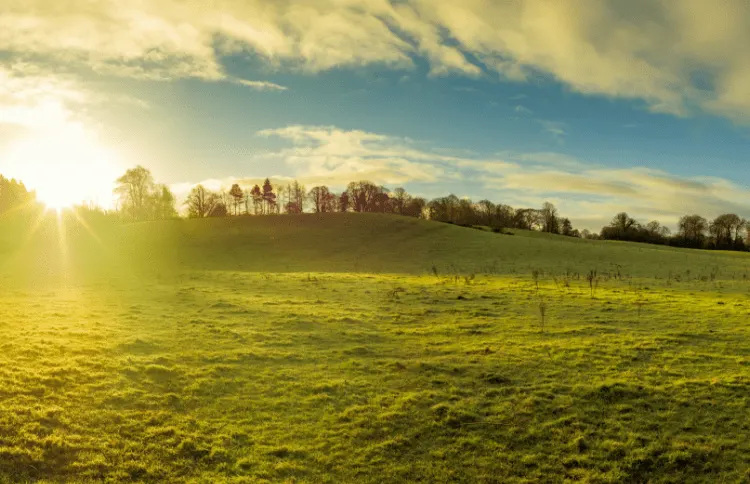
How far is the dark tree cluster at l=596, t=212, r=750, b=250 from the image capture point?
123 m

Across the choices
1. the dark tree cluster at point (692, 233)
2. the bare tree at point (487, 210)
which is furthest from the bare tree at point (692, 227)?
the bare tree at point (487, 210)

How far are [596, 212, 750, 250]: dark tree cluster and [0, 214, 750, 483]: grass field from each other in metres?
110

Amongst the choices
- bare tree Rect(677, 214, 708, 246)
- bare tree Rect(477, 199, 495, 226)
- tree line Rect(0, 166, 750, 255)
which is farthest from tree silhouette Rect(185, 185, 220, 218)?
bare tree Rect(677, 214, 708, 246)

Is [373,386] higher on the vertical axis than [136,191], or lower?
lower

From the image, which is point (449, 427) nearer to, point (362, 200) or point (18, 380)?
point (18, 380)

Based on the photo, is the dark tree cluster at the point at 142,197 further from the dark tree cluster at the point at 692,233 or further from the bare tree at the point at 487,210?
the dark tree cluster at the point at 692,233

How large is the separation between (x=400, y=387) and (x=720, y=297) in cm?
2623

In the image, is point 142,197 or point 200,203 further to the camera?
point 200,203

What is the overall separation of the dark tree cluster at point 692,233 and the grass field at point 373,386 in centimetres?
11033

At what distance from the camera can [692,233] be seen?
13250 centimetres

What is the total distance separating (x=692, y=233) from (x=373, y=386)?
14824 cm

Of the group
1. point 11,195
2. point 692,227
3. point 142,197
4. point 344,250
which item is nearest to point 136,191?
point 142,197

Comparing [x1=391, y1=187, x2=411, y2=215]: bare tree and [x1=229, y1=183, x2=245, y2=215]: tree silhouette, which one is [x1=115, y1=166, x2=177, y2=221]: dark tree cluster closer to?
[x1=229, y1=183, x2=245, y2=215]: tree silhouette

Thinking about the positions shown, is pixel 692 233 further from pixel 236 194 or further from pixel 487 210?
pixel 236 194
